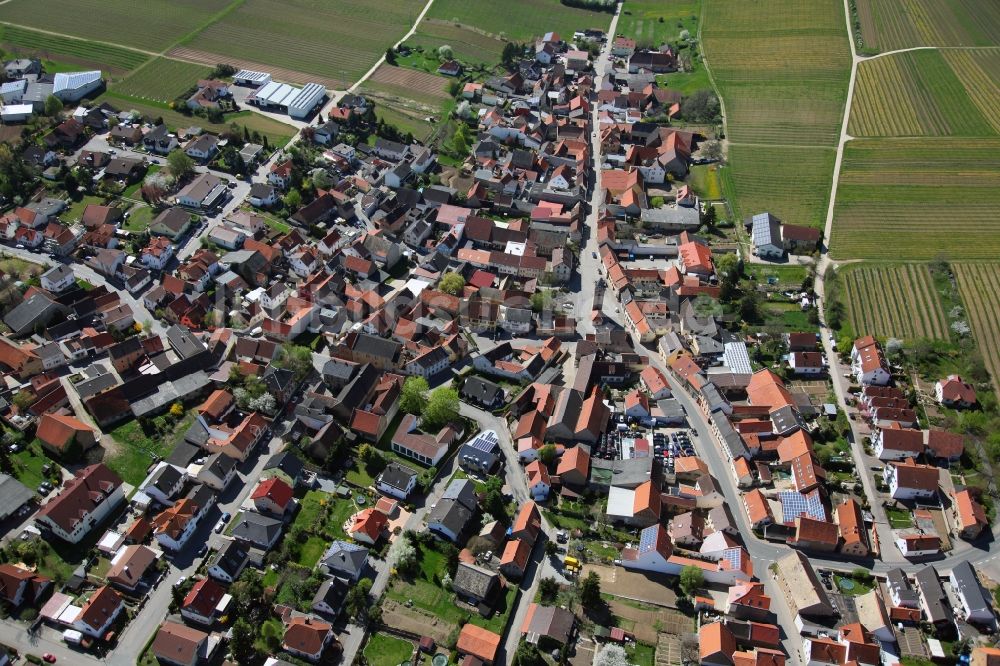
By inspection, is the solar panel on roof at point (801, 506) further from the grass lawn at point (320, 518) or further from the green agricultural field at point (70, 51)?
the green agricultural field at point (70, 51)

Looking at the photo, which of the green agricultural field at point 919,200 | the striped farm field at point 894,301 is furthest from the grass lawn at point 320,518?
the green agricultural field at point 919,200

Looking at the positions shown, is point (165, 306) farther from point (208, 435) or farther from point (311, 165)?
point (311, 165)

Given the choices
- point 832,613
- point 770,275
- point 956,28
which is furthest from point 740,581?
point 956,28

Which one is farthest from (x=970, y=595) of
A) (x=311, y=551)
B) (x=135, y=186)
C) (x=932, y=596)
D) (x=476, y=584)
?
(x=135, y=186)

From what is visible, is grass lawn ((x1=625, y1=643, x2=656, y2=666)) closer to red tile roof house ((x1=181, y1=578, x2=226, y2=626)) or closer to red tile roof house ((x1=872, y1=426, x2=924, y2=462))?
red tile roof house ((x1=181, y1=578, x2=226, y2=626))

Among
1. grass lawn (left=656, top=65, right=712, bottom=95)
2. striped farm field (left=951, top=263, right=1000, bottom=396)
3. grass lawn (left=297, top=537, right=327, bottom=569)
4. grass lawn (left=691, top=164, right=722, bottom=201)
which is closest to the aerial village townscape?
striped farm field (left=951, top=263, right=1000, bottom=396)
